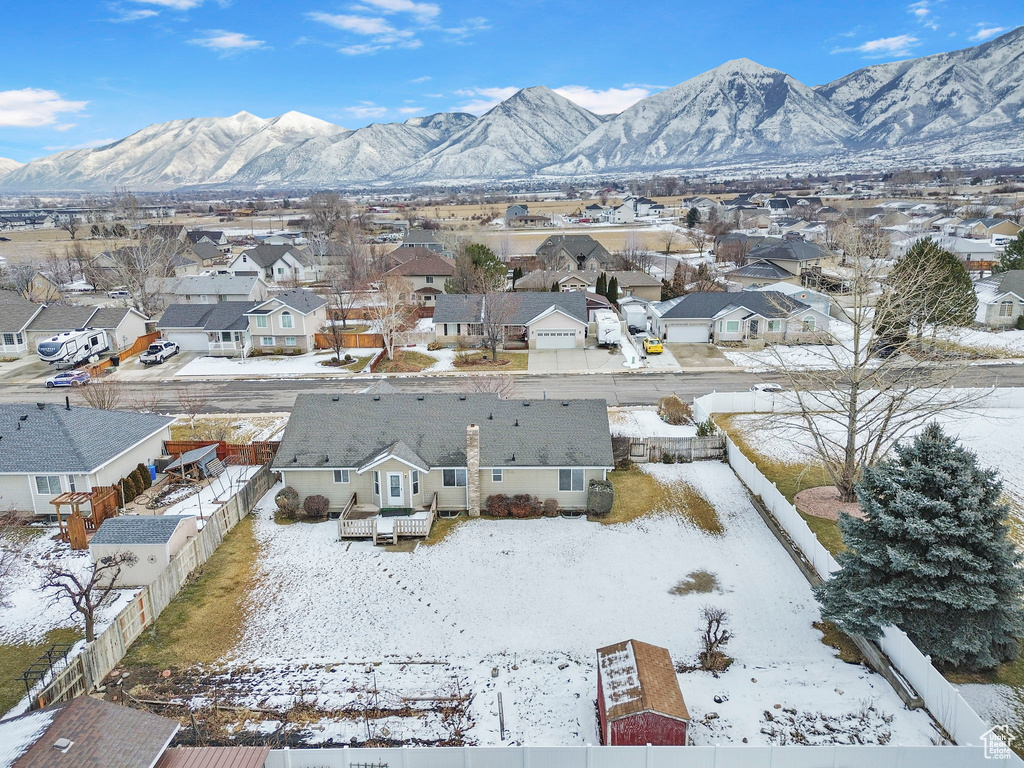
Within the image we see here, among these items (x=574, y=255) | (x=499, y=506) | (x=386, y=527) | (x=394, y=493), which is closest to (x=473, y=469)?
(x=499, y=506)

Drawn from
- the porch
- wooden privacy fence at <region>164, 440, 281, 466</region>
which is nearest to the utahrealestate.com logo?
the porch

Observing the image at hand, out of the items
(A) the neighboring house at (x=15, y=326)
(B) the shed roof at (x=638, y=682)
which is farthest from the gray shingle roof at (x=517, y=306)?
(B) the shed roof at (x=638, y=682)

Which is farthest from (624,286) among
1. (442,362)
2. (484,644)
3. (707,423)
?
(484,644)

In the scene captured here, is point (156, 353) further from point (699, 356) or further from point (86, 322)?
point (699, 356)

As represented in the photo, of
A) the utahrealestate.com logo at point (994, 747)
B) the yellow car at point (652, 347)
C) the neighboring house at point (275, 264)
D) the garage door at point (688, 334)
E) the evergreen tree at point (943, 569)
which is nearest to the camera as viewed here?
the utahrealestate.com logo at point (994, 747)

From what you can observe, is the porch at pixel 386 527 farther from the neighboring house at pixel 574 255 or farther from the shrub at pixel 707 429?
the neighboring house at pixel 574 255

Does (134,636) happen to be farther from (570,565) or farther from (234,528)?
(570,565)
